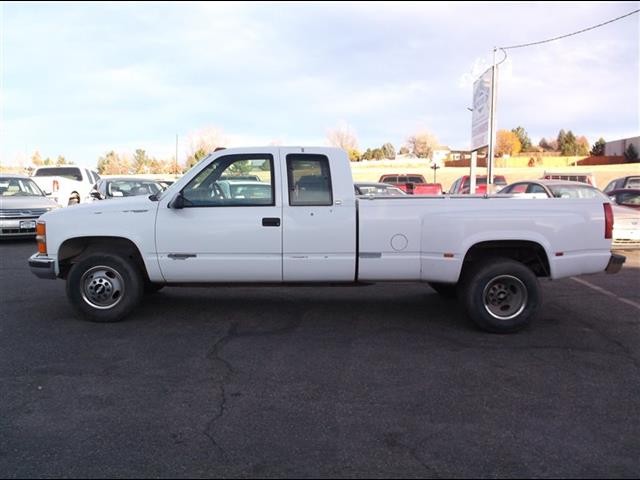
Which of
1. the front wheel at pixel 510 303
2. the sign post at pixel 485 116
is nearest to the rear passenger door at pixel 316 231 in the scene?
the front wheel at pixel 510 303

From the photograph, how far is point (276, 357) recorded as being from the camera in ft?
17.1

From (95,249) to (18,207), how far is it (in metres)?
Result: 8.03

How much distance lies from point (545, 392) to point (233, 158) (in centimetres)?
386

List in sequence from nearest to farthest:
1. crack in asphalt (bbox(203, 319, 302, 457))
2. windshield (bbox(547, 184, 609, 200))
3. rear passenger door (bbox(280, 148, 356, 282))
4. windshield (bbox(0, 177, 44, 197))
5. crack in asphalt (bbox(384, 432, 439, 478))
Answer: crack in asphalt (bbox(384, 432, 439, 478))
crack in asphalt (bbox(203, 319, 302, 457))
rear passenger door (bbox(280, 148, 356, 282))
windshield (bbox(547, 184, 609, 200))
windshield (bbox(0, 177, 44, 197))

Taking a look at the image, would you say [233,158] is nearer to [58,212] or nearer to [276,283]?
[276,283]

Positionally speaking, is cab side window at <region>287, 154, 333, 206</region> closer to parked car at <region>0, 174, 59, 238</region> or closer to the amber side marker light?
the amber side marker light

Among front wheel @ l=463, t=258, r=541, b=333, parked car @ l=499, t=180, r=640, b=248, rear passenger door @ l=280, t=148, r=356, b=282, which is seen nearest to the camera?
front wheel @ l=463, t=258, r=541, b=333

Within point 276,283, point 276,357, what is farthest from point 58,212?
point 276,357

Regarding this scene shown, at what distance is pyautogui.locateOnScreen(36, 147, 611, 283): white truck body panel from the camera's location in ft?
19.6

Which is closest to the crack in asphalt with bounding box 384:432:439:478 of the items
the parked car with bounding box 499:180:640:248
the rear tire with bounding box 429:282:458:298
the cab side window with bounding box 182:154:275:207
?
the cab side window with bounding box 182:154:275:207

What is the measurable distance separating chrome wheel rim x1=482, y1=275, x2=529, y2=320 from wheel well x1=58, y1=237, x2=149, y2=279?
380 cm

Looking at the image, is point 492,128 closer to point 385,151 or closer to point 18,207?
point 18,207

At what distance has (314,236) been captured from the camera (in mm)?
6086

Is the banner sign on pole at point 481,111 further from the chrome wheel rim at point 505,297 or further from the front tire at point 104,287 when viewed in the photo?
the front tire at point 104,287
